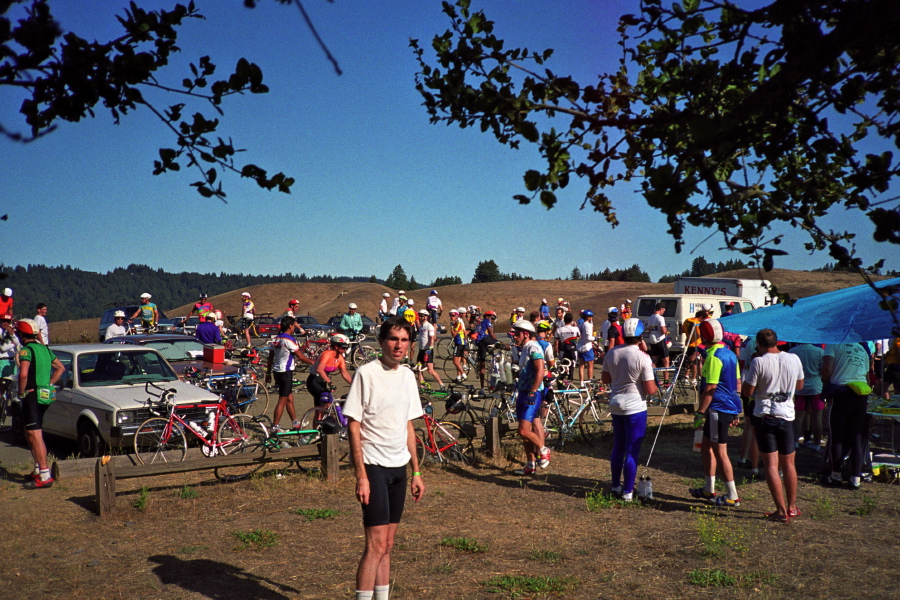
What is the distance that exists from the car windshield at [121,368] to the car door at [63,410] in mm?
188

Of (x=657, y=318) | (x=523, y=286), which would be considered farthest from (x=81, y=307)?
(x=657, y=318)

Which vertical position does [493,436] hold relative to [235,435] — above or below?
below

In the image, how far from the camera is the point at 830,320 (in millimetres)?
9078

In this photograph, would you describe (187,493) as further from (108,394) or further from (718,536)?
(718,536)

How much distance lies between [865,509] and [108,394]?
29.8ft

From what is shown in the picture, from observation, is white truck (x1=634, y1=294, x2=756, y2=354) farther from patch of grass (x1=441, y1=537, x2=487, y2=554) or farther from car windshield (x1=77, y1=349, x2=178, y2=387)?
patch of grass (x1=441, y1=537, x2=487, y2=554)

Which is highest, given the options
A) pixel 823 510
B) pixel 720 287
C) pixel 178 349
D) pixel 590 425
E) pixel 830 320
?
pixel 720 287

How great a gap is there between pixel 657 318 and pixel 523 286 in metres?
57.5

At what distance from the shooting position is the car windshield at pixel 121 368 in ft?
33.7

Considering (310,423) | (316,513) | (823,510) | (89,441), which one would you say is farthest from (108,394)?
(823,510)

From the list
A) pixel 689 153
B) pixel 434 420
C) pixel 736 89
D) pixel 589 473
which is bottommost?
pixel 589 473

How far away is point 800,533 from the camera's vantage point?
6.90 meters

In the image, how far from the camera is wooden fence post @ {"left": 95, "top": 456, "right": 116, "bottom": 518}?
7371 millimetres

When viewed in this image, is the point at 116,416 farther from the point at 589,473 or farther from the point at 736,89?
the point at 736,89
